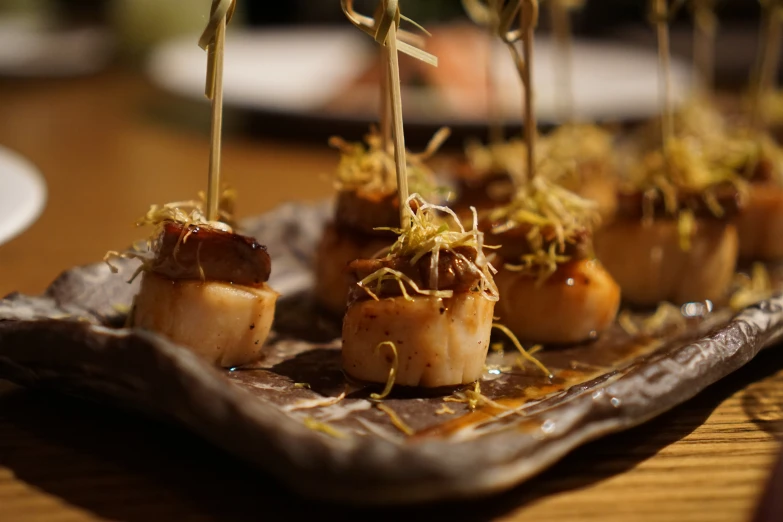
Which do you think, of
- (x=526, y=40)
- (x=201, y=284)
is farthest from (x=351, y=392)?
(x=526, y=40)

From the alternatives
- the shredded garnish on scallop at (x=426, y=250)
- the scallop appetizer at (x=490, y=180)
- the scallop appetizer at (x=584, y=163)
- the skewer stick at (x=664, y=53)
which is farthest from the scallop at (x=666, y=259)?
the shredded garnish on scallop at (x=426, y=250)

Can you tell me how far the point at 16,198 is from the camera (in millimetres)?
3111

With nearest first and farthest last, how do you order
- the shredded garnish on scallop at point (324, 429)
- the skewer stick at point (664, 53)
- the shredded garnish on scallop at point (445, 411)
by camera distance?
the shredded garnish on scallop at point (324, 429)
the shredded garnish on scallop at point (445, 411)
the skewer stick at point (664, 53)

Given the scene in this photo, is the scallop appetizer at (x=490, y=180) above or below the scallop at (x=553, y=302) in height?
above

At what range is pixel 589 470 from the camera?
1.90 m

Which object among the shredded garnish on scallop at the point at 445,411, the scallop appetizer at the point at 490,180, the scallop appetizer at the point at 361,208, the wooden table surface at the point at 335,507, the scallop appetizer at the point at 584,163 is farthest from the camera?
the scallop appetizer at the point at 584,163

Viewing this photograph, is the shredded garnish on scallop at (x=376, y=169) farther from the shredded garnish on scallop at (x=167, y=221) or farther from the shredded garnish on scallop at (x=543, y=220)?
the shredded garnish on scallop at (x=167, y=221)

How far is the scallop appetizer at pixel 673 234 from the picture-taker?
303cm

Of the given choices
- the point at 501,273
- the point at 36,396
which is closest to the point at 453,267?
the point at 501,273

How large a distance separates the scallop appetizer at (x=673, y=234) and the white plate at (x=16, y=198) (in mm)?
1972

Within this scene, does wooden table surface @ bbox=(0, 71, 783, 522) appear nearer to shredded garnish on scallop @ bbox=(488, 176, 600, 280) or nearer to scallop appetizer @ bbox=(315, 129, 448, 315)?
shredded garnish on scallop @ bbox=(488, 176, 600, 280)

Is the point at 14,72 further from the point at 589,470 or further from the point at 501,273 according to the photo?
the point at 589,470

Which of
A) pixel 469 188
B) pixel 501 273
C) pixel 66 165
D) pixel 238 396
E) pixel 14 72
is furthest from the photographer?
pixel 14 72

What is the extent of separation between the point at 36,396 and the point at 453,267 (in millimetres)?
1074
